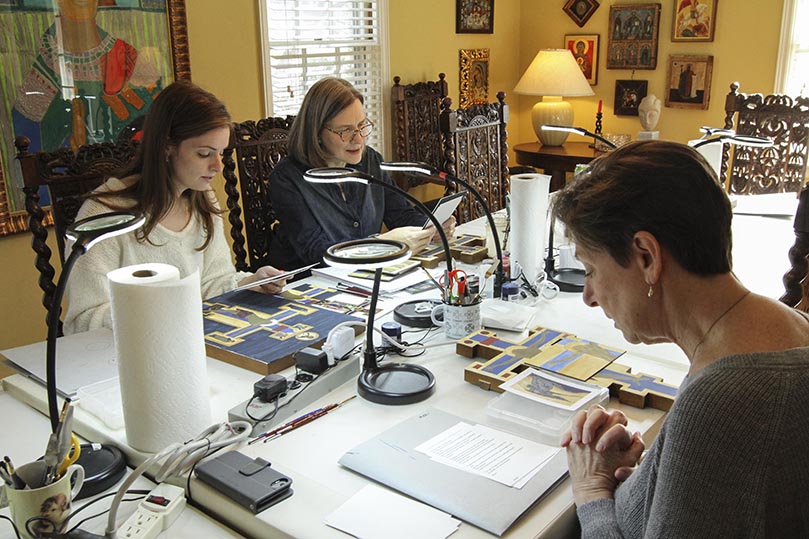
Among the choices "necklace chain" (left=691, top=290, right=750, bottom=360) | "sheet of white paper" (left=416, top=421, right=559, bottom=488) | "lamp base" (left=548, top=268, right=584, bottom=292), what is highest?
"necklace chain" (left=691, top=290, right=750, bottom=360)

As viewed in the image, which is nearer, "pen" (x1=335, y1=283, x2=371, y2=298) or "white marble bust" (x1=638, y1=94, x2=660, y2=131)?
"pen" (x1=335, y1=283, x2=371, y2=298)

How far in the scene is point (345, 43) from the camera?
13.2 feet

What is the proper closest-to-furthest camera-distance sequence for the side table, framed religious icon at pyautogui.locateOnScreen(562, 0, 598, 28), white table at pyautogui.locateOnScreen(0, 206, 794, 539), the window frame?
white table at pyautogui.locateOnScreen(0, 206, 794, 539), the window frame, the side table, framed religious icon at pyautogui.locateOnScreen(562, 0, 598, 28)

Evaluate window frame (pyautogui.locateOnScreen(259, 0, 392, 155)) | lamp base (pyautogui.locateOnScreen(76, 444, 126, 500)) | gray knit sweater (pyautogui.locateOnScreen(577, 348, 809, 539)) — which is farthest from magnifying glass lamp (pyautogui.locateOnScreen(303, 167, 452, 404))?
window frame (pyautogui.locateOnScreen(259, 0, 392, 155))

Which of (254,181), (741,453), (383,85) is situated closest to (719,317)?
(741,453)

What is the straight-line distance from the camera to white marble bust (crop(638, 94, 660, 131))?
4.71 m

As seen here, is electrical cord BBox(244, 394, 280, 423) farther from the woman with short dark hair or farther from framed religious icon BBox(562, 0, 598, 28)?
framed religious icon BBox(562, 0, 598, 28)

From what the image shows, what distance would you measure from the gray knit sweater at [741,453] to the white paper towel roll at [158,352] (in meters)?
0.80

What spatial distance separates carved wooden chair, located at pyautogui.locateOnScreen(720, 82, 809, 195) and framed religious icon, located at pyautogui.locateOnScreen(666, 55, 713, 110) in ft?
3.59

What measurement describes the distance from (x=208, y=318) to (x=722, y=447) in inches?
52.2

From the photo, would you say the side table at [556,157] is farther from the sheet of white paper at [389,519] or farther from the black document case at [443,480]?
the sheet of white paper at [389,519]

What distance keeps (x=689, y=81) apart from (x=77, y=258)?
4391mm

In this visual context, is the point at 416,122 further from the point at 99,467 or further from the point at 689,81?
the point at 99,467

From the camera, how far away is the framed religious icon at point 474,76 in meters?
4.87
